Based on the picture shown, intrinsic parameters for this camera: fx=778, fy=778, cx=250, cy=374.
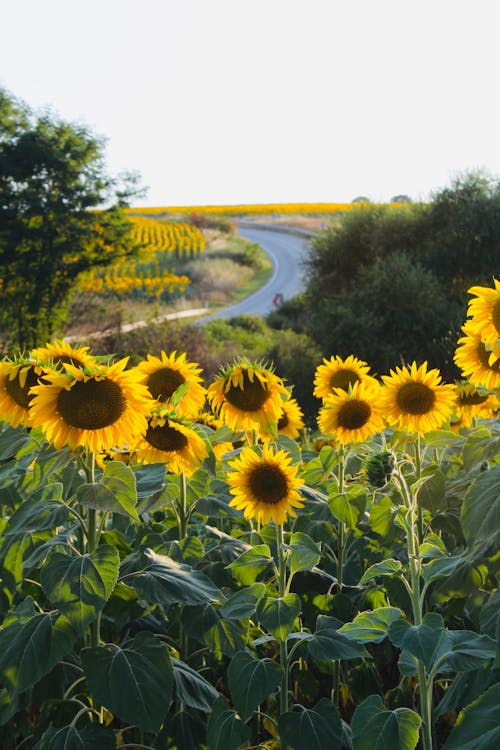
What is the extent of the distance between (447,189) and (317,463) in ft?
61.1

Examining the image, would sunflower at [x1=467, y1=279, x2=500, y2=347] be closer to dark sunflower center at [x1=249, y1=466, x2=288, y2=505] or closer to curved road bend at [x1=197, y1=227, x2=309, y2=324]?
dark sunflower center at [x1=249, y1=466, x2=288, y2=505]

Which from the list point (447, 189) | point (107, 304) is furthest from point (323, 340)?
point (107, 304)

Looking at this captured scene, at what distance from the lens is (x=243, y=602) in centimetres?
232

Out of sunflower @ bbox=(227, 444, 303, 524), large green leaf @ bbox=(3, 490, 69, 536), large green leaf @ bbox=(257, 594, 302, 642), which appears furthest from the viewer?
sunflower @ bbox=(227, 444, 303, 524)

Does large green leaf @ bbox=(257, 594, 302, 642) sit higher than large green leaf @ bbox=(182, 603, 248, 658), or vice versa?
large green leaf @ bbox=(257, 594, 302, 642)

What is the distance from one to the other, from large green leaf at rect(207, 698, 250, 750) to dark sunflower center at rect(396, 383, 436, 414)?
139 cm

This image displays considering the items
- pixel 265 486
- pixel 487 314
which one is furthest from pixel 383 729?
pixel 487 314

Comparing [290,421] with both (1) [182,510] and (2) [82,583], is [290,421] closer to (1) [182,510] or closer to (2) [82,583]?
(1) [182,510]

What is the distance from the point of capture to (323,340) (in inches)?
694

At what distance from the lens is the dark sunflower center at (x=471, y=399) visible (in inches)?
141

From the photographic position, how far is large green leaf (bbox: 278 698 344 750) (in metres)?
2.19

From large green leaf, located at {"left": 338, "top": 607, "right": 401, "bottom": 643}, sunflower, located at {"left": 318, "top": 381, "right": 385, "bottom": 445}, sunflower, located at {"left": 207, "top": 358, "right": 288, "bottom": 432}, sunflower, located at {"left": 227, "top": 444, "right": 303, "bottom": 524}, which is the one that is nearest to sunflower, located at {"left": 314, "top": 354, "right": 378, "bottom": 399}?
sunflower, located at {"left": 318, "top": 381, "right": 385, "bottom": 445}

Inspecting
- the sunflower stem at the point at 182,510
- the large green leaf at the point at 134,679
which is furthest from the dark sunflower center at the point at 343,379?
the large green leaf at the point at 134,679

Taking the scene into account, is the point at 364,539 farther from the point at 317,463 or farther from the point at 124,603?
the point at 124,603
